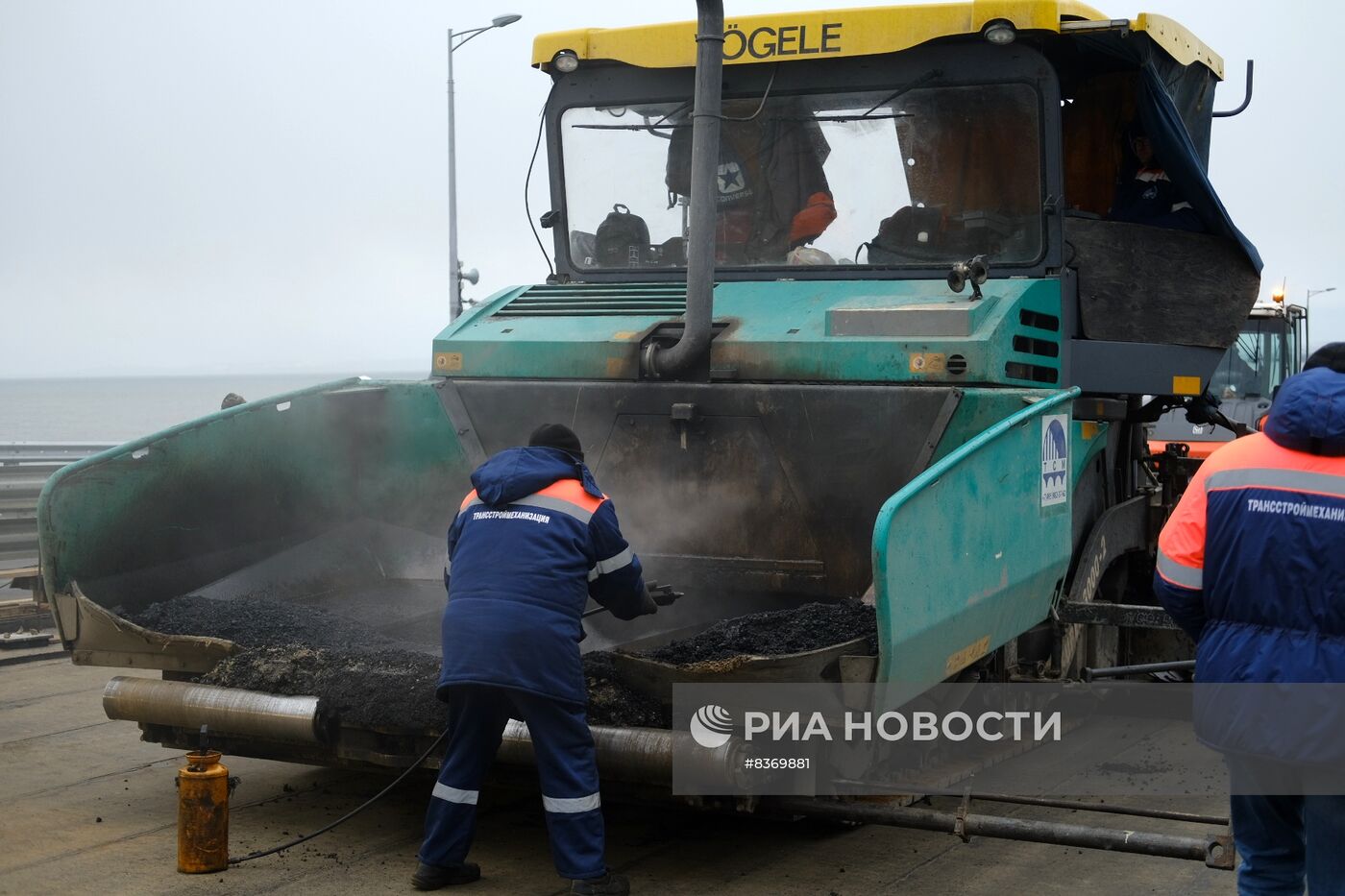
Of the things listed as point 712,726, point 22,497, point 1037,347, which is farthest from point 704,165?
point 22,497

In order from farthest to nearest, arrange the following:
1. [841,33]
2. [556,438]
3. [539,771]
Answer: [841,33], [556,438], [539,771]

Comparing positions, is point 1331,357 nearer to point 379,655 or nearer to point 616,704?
point 616,704

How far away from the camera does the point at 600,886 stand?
14.6ft

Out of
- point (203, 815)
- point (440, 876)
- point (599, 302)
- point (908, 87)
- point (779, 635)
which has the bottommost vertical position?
point (440, 876)

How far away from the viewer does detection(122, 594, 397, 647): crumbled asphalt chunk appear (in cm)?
535

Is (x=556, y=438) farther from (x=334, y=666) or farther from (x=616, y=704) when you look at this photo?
(x=334, y=666)

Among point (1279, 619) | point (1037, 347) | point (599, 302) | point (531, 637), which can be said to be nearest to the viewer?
point (1279, 619)

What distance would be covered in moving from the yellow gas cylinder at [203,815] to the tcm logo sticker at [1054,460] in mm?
2883

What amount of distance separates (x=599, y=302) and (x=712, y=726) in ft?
8.03

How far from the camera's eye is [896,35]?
20.0ft

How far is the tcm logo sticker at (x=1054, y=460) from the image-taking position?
5.26 meters

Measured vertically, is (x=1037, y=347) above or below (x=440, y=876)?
above

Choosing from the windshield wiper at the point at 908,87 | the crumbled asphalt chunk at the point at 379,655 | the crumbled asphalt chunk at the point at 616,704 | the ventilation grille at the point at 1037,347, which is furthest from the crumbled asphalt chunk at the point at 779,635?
the windshield wiper at the point at 908,87

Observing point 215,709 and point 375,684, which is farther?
point 215,709
